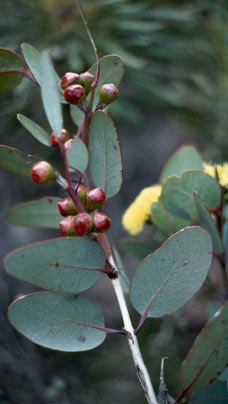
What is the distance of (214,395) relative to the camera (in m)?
0.65

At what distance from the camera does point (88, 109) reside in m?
0.56

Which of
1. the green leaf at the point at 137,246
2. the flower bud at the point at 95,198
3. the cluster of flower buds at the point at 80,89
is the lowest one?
the green leaf at the point at 137,246

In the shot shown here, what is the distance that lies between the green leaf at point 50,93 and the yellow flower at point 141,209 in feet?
1.04

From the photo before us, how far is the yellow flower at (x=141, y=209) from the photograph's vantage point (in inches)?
29.9

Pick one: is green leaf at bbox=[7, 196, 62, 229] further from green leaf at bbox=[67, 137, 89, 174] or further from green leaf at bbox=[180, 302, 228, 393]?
green leaf at bbox=[180, 302, 228, 393]

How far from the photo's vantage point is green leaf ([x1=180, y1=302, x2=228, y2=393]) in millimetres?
477

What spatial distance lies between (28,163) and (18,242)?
146 centimetres

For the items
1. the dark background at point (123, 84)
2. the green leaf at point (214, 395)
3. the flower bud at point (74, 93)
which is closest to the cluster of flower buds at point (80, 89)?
the flower bud at point (74, 93)

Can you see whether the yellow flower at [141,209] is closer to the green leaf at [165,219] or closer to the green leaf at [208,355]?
the green leaf at [165,219]

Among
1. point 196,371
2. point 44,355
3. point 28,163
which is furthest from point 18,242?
point 196,371

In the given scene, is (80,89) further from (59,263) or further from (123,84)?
(123,84)

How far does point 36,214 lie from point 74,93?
27 centimetres

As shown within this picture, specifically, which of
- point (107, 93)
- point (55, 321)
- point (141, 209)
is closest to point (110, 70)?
point (107, 93)

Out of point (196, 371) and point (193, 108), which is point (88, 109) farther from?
point (193, 108)
